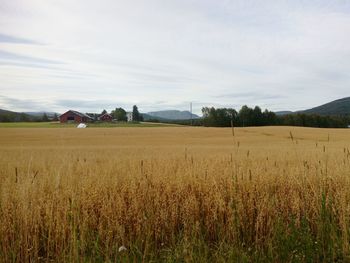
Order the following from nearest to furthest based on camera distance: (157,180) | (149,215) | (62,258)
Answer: (62,258), (149,215), (157,180)

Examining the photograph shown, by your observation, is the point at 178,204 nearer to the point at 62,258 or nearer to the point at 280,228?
the point at 280,228

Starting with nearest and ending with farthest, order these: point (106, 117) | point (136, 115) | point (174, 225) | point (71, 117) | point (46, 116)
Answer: point (174, 225), point (71, 117), point (46, 116), point (106, 117), point (136, 115)

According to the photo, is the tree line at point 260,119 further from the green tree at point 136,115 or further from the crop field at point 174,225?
the crop field at point 174,225

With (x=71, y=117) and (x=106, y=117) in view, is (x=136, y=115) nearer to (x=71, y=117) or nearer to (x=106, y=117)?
(x=106, y=117)

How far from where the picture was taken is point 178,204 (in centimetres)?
566

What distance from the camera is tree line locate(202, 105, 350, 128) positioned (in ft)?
273

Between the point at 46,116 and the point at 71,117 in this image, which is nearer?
the point at 71,117

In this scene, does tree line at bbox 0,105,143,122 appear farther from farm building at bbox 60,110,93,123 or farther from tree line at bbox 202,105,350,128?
tree line at bbox 202,105,350,128

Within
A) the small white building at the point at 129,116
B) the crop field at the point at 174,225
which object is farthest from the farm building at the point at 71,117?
the crop field at the point at 174,225

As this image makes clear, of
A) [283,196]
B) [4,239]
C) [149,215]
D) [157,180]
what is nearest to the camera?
[4,239]

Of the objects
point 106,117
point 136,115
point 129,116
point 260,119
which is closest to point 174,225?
point 260,119

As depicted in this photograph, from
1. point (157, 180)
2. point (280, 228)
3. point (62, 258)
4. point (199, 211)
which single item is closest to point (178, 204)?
point (199, 211)

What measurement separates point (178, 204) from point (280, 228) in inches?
72.5

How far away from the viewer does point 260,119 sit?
87.5 m
